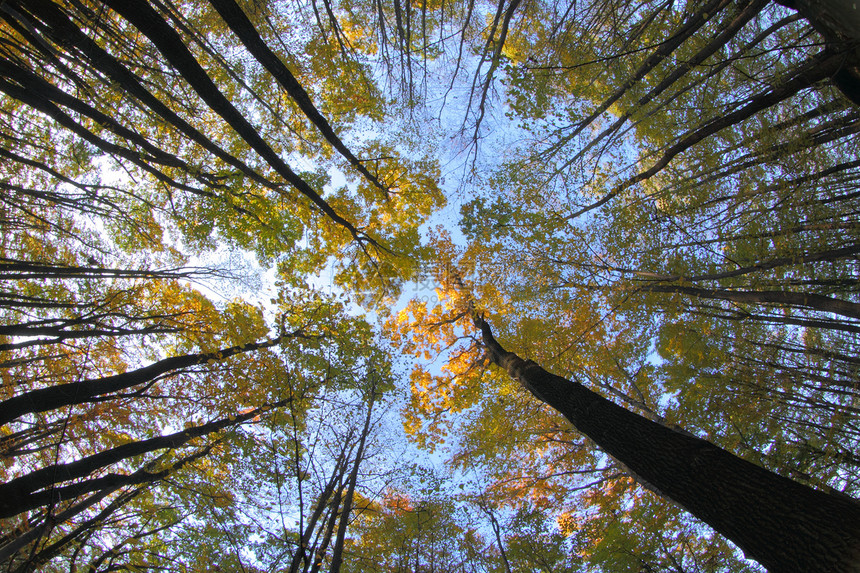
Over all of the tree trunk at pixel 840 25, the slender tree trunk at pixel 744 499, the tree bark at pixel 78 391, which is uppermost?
the tree trunk at pixel 840 25

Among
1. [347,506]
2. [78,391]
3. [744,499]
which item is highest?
[78,391]

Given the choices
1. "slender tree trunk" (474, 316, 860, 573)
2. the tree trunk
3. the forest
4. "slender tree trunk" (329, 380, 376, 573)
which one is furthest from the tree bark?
the tree trunk

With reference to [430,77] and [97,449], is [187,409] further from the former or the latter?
[430,77]

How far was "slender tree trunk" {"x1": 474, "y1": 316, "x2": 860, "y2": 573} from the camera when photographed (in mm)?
1812

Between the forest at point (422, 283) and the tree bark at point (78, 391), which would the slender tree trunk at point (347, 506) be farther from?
the tree bark at point (78, 391)

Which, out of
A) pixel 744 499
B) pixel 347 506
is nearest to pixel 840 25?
pixel 744 499

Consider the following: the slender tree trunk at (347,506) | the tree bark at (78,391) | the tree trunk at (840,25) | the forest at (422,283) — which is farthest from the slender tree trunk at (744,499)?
the tree bark at (78,391)

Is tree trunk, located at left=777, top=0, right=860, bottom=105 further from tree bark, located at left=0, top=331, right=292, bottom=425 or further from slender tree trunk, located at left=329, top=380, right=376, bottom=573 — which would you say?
Answer: tree bark, located at left=0, top=331, right=292, bottom=425

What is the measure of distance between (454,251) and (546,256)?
240cm

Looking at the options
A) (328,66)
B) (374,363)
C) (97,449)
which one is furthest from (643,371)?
(97,449)

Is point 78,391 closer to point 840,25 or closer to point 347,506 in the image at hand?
point 347,506

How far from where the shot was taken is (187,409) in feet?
21.3

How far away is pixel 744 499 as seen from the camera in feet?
7.23

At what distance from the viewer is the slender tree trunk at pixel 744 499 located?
5.94 ft
